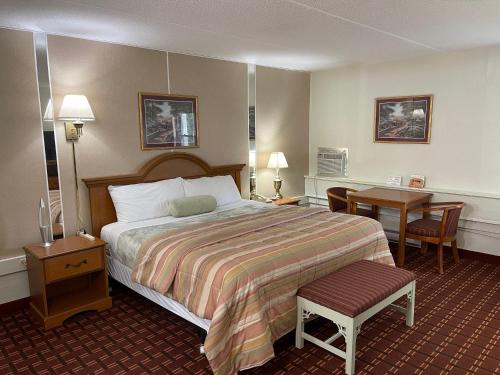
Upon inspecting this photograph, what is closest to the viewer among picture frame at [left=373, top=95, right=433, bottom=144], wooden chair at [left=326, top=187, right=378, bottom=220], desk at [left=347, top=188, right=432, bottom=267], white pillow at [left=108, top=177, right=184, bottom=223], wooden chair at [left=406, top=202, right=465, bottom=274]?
white pillow at [left=108, top=177, right=184, bottom=223]

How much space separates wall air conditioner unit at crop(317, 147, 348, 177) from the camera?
560cm

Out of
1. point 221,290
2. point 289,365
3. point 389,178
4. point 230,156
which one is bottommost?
point 289,365

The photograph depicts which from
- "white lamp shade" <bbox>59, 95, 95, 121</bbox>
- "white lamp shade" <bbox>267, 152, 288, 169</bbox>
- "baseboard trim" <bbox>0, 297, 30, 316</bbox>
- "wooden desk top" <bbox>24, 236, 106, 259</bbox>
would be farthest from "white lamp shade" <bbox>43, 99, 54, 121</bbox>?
"white lamp shade" <bbox>267, 152, 288, 169</bbox>

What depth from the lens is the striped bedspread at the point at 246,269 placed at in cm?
235

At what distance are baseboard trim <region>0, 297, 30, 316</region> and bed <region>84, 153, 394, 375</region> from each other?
760mm

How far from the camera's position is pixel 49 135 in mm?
3479

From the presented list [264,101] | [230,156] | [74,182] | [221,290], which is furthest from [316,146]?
[221,290]

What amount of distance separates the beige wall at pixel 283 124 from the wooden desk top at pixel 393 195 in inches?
48.5

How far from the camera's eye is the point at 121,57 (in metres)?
3.87

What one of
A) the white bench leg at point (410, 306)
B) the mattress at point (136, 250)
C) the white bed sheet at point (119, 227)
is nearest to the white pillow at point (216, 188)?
the mattress at point (136, 250)

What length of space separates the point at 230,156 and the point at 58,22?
244 centimetres

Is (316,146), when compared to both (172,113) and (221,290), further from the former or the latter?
(221,290)

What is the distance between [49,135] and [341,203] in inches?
139

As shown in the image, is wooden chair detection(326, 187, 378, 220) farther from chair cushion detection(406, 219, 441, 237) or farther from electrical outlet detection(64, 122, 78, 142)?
electrical outlet detection(64, 122, 78, 142)
